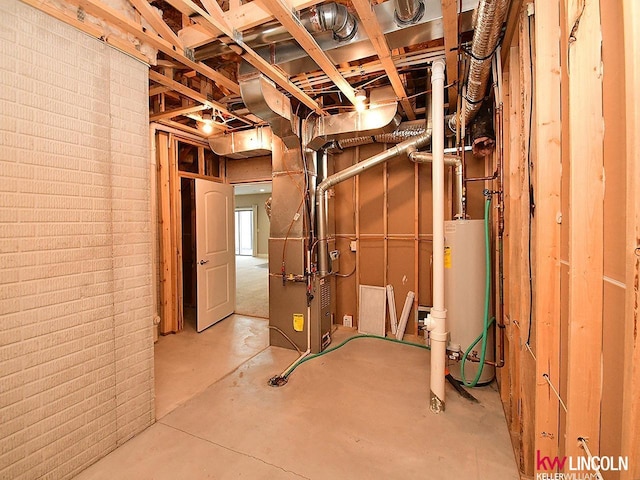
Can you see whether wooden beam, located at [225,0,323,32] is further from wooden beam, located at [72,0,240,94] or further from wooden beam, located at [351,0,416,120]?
wooden beam, located at [72,0,240,94]

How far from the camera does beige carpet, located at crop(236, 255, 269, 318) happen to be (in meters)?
4.64

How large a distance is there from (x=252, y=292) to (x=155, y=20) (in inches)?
190

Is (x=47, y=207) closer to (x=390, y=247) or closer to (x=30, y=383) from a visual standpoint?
(x=30, y=383)

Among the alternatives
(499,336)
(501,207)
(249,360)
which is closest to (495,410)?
(499,336)

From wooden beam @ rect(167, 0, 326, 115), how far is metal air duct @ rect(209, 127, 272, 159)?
997 millimetres

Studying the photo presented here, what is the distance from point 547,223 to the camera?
1188 millimetres

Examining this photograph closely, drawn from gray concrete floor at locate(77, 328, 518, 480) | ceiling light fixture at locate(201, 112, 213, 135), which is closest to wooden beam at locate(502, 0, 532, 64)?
gray concrete floor at locate(77, 328, 518, 480)

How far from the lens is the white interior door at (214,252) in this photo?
3.77m

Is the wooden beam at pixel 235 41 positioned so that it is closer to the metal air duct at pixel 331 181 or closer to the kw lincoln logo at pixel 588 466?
the metal air duct at pixel 331 181

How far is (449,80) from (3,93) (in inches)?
115

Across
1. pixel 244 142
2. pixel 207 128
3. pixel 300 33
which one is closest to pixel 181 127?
pixel 207 128

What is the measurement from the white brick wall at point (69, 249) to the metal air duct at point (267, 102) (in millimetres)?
719

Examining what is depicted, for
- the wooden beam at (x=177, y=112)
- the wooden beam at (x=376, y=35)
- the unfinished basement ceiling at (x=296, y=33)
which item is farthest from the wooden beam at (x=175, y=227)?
the wooden beam at (x=376, y=35)

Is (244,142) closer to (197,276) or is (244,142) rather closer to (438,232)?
(197,276)
